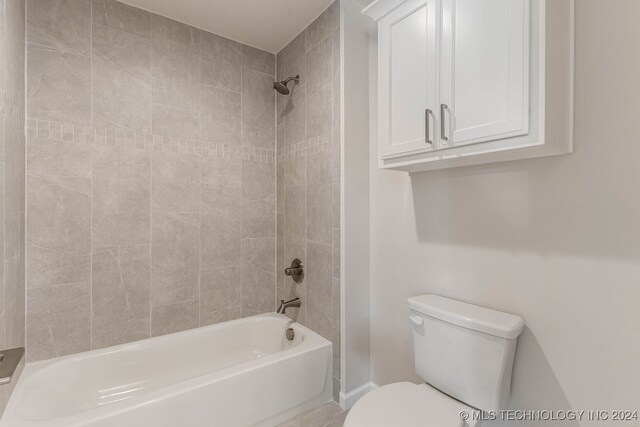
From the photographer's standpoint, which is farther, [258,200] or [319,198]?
[258,200]

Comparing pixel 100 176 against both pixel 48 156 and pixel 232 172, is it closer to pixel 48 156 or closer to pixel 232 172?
pixel 48 156

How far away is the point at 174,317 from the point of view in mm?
2025

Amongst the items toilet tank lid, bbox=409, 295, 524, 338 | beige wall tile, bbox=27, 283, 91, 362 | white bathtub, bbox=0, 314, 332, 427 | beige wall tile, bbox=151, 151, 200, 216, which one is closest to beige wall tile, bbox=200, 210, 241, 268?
beige wall tile, bbox=151, 151, 200, 216

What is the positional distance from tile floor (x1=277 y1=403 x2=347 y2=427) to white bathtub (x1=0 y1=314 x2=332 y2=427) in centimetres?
4

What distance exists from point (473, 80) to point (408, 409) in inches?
51.3

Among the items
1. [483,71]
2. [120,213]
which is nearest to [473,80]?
[483,71]

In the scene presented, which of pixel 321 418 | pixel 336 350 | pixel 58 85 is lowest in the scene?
pixel 321 418

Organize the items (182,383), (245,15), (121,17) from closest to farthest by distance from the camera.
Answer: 1. (182,383)
2. (121,17)
3. (245,15)

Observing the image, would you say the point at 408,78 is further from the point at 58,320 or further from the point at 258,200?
the point at 58,320

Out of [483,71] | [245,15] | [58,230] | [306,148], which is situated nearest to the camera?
[483,71]

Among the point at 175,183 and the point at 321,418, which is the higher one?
the point at 175,183

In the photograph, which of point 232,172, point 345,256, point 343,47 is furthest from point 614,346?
point 232,172

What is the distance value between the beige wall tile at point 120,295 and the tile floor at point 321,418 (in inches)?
43.5

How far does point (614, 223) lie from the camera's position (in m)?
1.00
